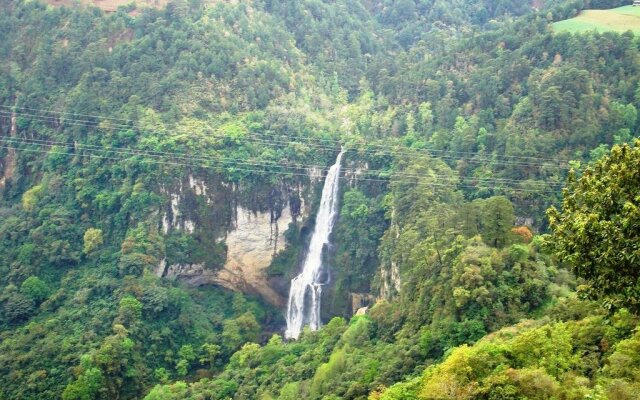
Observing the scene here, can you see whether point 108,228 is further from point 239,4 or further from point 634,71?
point 634,71

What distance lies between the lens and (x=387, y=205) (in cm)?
3853

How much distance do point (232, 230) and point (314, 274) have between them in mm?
5001

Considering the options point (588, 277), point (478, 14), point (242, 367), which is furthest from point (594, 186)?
point (478, 14)

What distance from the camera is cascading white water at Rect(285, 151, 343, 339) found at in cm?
4028

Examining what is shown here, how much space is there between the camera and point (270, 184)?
41375 millimetres

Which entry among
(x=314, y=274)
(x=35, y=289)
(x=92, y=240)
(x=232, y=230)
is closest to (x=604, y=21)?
(x=314, y=274)

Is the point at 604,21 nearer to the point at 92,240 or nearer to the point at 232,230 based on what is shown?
the point at 232,230

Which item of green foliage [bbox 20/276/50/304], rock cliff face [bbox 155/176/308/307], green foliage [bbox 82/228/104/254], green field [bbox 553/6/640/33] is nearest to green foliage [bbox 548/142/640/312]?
rock cliff face [bbox 155/176/308/307]

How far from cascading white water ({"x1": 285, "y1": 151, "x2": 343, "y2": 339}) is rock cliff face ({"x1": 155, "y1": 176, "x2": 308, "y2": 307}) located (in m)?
1.20

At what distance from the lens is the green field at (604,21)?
42469 mm

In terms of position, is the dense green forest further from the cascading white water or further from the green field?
the green field

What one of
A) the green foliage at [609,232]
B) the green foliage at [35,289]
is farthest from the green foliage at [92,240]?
the green foliage at [609,232]

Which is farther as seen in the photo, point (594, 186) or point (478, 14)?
point (478, 14)

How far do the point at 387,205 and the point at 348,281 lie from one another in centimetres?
446
